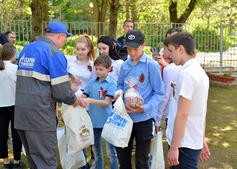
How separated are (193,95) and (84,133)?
179 cm

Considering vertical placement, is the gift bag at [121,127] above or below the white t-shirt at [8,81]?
below

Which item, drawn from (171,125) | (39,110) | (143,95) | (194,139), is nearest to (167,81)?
(143,95)

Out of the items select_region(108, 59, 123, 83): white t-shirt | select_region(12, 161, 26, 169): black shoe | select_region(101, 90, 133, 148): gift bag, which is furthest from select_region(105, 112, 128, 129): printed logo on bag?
select_region(12, 161, 26, 169): black shoe

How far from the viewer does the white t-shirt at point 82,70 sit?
14.4 ft

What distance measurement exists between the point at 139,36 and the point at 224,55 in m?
11.4

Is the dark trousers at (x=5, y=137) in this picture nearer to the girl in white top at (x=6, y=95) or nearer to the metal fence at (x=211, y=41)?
the girl in white top at (x=6, y=95)

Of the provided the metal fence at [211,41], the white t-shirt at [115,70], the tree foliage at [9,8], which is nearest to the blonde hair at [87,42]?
the white t-shirt at [115,70]

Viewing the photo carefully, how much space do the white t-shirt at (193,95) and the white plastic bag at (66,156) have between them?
2.02 meters

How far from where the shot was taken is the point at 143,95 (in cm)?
347

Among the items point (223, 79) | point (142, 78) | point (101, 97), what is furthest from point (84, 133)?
point (223, 79)

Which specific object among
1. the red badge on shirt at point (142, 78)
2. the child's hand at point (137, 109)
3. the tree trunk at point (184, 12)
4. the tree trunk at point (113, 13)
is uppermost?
the tree trunk at point (184, 12)

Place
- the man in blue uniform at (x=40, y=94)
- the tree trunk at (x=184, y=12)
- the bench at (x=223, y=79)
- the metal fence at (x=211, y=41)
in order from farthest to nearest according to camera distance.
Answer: the tree trunk at (x=184, y=12), the metal fence at (x=211, y=41), the bench at (x=223, y=79), the man in blue uniform at (x=40, y=94)

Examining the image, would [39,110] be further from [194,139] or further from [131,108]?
[194,139]

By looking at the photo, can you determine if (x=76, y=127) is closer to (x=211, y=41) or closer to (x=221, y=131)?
(x=221, y=131)
